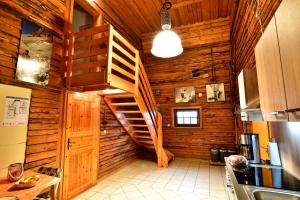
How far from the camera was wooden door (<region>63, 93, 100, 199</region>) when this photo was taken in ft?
9.87

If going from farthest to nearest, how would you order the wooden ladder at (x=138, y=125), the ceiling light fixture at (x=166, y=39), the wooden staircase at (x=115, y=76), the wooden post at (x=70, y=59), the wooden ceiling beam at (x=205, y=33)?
1. the wooden ceiling beam at (x=205, y=33)
2. the wooden ladder at (x=138, y=125)
3. the wooden post at (x=70, y=59)
4. the wooden staircase at (x=115, y=76)
5. the ceiling light fixture at (x=166, y=39)

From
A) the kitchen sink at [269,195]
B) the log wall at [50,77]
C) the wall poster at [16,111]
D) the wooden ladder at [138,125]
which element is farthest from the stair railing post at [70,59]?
the kitchen sink at [269,195]

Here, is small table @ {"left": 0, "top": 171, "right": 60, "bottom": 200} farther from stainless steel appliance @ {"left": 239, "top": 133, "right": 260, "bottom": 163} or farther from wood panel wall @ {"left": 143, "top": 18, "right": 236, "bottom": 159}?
wood panel wall @ {"left": 143, "top": 18, "right": 236, "bottom": 159}

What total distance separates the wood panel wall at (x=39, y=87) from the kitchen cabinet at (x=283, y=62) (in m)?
3.09

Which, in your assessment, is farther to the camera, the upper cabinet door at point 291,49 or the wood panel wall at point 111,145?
the wood panel wall at point 111,145

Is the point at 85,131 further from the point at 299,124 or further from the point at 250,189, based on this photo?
the point at 299,124

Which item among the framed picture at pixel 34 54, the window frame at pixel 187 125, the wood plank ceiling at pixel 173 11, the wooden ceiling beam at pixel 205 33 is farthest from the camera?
the window frame at pixel 187 125

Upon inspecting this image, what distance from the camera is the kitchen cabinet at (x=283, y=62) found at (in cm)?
87

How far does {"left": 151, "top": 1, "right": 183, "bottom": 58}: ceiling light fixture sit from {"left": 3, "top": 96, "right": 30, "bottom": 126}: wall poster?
7.27ft

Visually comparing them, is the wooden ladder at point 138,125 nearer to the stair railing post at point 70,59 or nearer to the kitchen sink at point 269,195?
the stair railing post at point 70,59

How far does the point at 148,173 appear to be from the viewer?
429cm

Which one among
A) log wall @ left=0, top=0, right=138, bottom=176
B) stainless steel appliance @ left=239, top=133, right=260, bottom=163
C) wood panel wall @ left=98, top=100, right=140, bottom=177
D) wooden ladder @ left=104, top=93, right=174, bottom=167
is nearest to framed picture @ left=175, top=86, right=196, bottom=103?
wooden ladder @ left=104, top=93, right=174, bottom=167

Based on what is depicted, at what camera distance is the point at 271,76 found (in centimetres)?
123

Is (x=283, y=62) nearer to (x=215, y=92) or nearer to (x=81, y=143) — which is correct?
(x=81, y=143)
